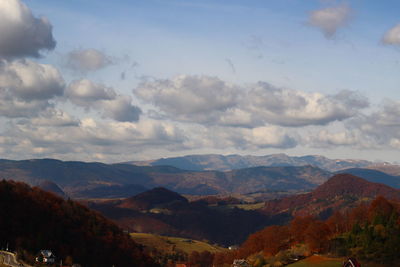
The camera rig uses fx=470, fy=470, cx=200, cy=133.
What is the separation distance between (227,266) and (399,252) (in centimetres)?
6928

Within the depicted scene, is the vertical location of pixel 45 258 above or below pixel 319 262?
above

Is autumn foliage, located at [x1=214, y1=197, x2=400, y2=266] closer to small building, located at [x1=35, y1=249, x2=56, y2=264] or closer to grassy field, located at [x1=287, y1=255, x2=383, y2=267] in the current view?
grassy field, located at [x1=287, y1=255, x2=383, y2=267]

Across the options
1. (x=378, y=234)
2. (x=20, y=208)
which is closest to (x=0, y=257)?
(x=20, y=208)

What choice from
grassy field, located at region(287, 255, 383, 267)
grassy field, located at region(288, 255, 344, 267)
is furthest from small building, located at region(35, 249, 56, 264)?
grassy field, located at region(288, 255, 344, 267)

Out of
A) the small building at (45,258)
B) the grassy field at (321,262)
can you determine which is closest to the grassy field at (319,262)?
the grassy field at (321,262)

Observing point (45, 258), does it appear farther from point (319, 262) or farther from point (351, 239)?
point (351, 239)

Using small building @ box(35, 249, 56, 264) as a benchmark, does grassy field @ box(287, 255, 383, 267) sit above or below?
below

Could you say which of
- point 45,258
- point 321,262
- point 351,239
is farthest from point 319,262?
point 45,258

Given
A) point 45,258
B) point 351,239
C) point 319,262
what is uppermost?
point 351,239

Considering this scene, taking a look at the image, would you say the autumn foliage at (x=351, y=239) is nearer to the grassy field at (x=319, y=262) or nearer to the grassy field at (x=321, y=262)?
the grassy field at (x=321, y=262)

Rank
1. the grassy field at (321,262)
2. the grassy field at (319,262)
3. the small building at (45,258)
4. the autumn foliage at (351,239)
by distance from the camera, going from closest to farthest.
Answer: the small building at (45,258) < the grassy field at (321,262) < the grassy field at (319,262) < the autumn foliage at (351,239)

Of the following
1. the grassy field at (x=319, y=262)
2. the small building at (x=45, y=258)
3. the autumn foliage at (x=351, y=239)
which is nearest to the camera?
the small building at (x=45, y=258)

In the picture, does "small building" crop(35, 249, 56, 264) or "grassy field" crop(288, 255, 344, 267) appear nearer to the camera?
"small building" crop(35, 249, 56, 264)

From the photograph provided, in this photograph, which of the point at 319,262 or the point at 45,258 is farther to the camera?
the point at 319,262
